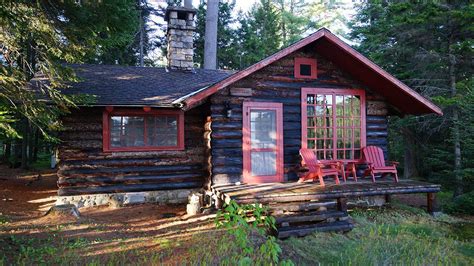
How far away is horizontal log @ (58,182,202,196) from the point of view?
28.4 feet

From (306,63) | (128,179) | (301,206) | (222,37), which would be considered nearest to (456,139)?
(306,63)

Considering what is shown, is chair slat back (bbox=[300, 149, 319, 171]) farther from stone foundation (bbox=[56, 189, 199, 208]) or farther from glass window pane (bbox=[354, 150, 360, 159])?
stone foundation (bbox=[56, 189, 199, 208])

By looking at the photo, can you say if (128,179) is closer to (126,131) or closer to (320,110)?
(126,131)

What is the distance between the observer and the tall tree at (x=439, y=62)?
9.97 metres

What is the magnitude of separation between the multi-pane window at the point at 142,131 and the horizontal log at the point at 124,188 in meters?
0.98

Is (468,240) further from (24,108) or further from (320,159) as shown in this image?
(24,108)

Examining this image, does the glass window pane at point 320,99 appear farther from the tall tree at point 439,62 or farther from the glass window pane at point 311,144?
the tall tree at point 439,62

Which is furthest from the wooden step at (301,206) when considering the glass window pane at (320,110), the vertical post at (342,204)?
the glass window pane at (320,110)

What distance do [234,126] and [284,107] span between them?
1.41 meters

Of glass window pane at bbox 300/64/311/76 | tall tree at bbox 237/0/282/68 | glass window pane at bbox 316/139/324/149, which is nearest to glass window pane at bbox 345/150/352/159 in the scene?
glass window pane at bbox 316/139/324/149

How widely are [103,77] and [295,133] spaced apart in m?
5.89

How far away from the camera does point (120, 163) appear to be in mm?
8953

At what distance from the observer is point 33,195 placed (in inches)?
423

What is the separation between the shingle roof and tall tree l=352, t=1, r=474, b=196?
255 inches
